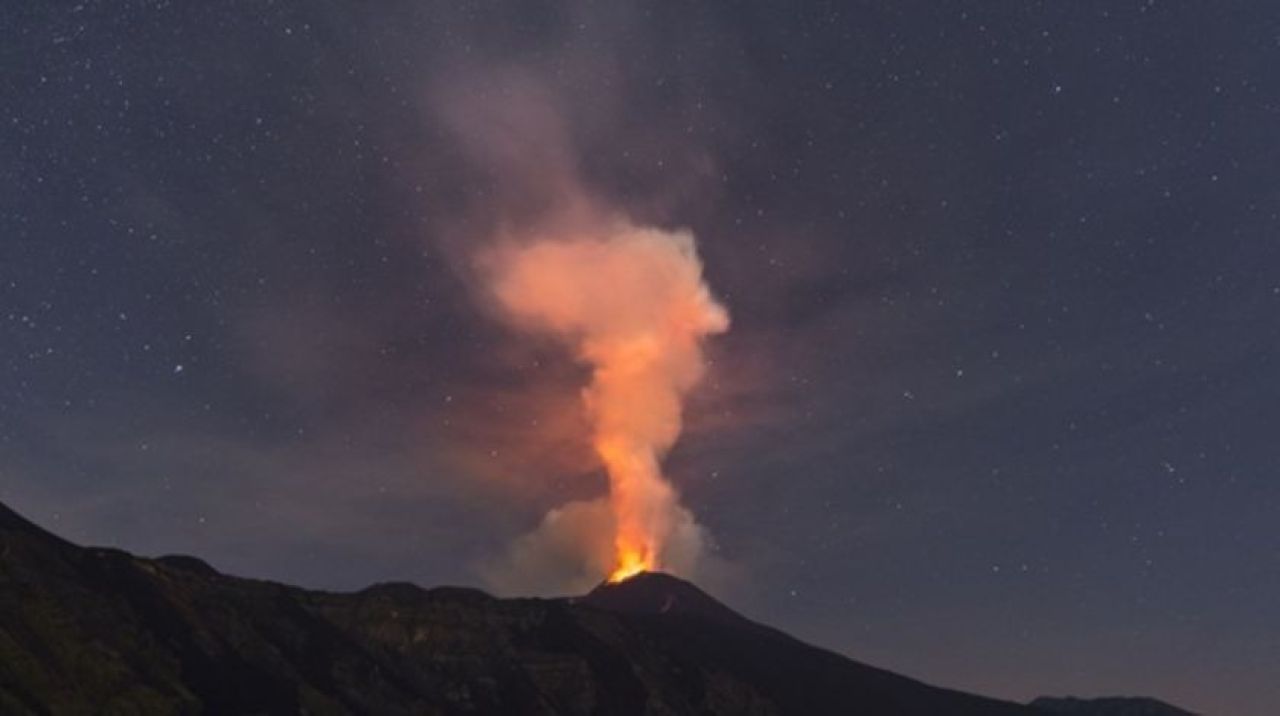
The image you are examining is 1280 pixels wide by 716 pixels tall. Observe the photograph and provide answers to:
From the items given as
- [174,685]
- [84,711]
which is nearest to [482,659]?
[174,685]

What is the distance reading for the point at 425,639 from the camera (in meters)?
188

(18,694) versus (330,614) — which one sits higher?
(330,614)

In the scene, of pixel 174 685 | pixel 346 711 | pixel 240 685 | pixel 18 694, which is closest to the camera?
pixel 18 694

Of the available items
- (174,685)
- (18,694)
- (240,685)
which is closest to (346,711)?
(240,685)

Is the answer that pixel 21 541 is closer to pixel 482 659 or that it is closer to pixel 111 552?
pixel 111 552

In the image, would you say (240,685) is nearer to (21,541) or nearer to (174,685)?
(174,685)

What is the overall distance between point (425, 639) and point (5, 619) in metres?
87.8

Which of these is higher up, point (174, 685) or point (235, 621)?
point (235, 621)

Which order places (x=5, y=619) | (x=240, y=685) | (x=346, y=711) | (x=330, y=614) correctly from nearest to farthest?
1. (x=5, y=619)
2. (x=240, y=685)
3. (x=346, y=711)
4. (x=330, y=614)

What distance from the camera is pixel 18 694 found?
9638cm

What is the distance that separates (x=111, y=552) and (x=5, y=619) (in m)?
38.2

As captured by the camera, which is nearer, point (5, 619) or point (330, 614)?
point (5, 619)

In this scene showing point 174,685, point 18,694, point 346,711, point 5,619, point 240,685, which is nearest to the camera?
point 18,694

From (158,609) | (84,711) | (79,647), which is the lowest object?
(84,711)
